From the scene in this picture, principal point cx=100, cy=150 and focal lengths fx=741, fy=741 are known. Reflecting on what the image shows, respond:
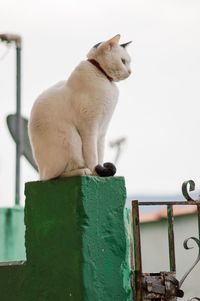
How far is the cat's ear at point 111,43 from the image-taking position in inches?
124

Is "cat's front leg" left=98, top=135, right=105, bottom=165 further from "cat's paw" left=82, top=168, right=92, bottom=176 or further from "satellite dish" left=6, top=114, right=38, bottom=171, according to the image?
"satellite dish" left=6, top=114, right=38, bottom=171

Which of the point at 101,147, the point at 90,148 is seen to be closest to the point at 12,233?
the point at 101,147

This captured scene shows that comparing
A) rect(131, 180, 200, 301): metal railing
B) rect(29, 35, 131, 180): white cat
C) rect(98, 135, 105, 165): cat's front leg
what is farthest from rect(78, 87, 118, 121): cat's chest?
rect(131, 180, 200, 301): metal railing

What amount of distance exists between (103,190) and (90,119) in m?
0.30

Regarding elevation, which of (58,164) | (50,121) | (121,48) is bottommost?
(58,164)

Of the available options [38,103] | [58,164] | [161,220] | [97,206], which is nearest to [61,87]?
[38,103]

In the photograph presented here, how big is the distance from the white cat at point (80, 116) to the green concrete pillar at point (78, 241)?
0.28 ft

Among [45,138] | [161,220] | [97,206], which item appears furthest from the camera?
[161,220]

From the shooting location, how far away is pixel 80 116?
3.07 meters

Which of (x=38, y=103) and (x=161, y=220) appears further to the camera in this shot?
(x=161, y=220)

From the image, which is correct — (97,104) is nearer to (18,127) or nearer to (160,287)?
(160,287)

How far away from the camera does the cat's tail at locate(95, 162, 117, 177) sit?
2996 millimetres

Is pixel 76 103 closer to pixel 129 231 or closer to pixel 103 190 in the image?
pixel 103 190

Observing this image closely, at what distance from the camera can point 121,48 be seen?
3217 mm
